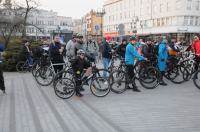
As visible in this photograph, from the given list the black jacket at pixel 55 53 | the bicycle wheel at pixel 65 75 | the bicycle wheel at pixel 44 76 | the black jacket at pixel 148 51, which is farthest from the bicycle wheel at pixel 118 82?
the black jacket at pixel 148 51

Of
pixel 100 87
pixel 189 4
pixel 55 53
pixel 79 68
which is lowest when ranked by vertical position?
pixel 100 87

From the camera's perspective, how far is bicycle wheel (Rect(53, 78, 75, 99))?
9.64 m

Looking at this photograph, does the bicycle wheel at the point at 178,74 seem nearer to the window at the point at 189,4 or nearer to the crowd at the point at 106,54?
the crowd at the point at 106,54

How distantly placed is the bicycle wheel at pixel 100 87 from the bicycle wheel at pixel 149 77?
1.72 metres

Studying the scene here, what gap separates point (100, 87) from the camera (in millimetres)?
10023

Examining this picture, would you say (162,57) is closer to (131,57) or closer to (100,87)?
(131,57)

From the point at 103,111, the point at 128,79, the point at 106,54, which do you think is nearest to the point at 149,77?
the point at 128,79

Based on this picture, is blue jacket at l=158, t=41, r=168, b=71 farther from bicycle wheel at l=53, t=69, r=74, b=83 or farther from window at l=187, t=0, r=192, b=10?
Result: window at l=187, t=0, r=192, b=10

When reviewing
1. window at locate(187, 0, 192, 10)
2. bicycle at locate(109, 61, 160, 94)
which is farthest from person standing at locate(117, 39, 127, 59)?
window at locate(187, 0, 192, 10)

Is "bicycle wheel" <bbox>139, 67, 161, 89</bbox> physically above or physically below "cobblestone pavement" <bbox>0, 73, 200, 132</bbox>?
above

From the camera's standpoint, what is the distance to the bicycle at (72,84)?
9664 millimetres

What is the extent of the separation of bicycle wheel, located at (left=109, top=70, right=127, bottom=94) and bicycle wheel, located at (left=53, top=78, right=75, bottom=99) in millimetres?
1360

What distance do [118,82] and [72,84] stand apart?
165 cm

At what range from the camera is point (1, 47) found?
10.2 metres
